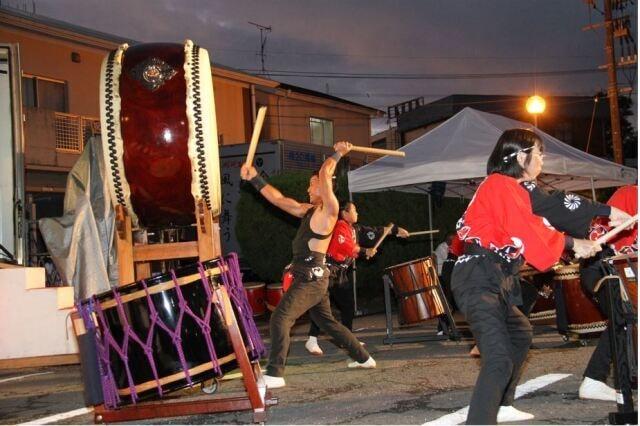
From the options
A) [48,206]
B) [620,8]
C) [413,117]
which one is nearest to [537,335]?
[48,206]

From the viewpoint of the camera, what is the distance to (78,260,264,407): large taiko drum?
4.64 meters

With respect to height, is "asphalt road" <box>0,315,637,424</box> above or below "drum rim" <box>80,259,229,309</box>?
below

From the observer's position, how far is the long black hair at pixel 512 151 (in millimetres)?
4121

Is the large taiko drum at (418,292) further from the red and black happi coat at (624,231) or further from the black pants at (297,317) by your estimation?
the red and black happi coat at (624,231)

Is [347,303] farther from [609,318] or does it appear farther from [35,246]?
[609,318]

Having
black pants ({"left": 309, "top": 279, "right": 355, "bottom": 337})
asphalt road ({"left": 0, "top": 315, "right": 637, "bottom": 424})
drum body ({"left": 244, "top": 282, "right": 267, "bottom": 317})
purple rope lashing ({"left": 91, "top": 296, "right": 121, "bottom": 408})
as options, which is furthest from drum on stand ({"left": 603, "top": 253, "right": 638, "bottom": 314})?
drum body ({"left": 244, "top": 282, "right": 267, "bottom": 317})

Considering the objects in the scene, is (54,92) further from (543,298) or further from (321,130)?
(543,298)

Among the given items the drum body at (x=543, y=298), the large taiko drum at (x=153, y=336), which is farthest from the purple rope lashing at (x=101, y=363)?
the drum body at (x=543, y=298)

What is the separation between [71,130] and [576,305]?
14288 millimetres

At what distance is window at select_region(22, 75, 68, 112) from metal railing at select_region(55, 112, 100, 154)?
51cm

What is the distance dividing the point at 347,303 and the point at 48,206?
41.2 feet

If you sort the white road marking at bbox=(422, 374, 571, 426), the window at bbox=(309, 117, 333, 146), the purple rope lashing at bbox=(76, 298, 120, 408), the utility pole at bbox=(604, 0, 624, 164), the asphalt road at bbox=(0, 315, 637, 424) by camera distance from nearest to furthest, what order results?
the white road marking at bbox=(422, 374, 571, 426)
the purple rope lashing at bbox=(76, 298, 120, 408)
the asphalt road at bbox=(0, 315, 637, 424)
the utility pole at bbox=(604, 0, 624, 164)
the window at bbox=(309, 117, 333, 146)

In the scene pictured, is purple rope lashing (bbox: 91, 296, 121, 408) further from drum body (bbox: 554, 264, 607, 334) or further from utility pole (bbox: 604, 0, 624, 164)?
utility pole (bbox: 604, 0, 624, 164)

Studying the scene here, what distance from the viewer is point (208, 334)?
15.5 ft
